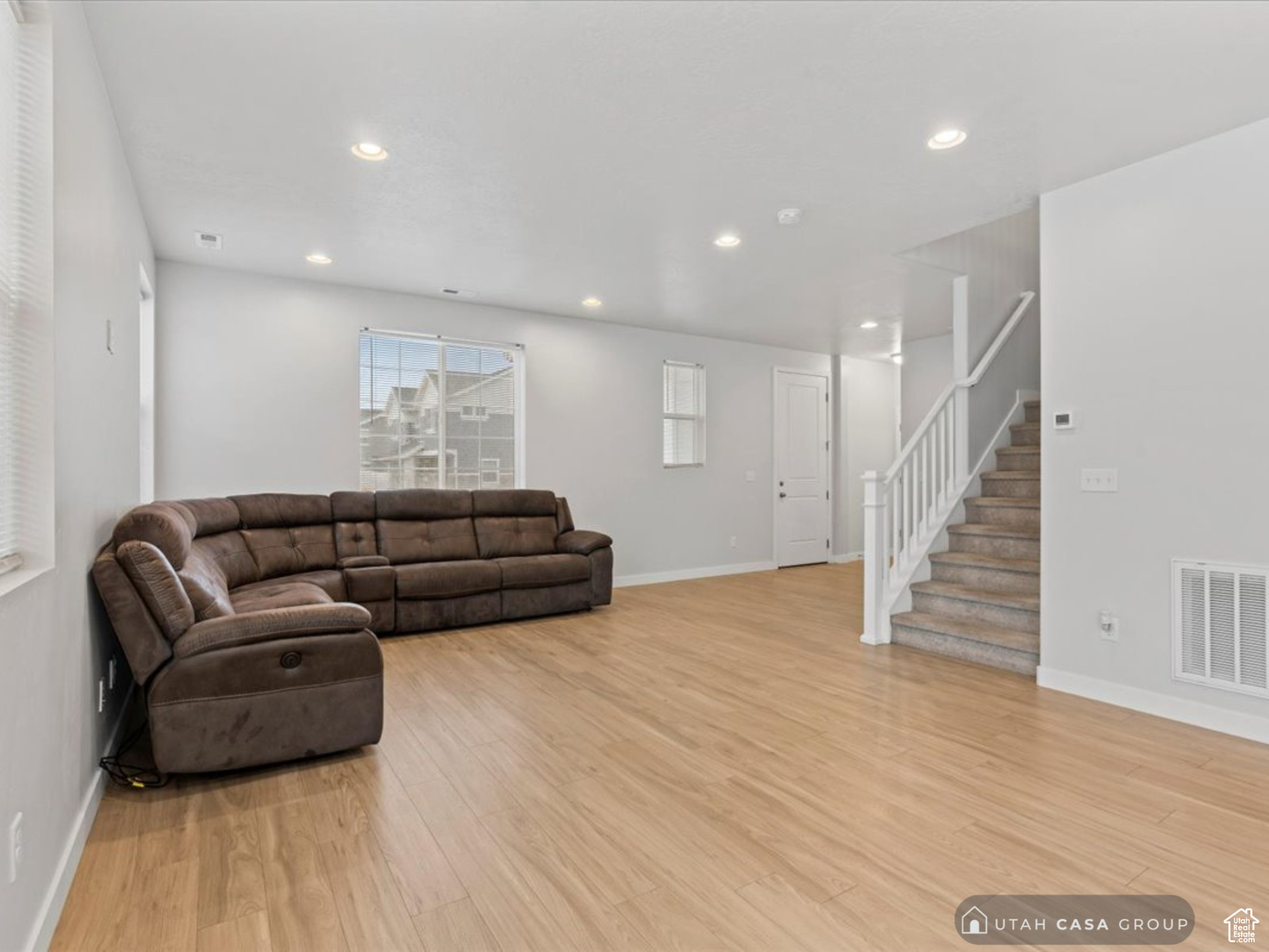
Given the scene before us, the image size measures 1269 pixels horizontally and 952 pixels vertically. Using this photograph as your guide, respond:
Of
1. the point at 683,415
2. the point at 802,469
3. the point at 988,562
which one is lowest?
the point at 988,562

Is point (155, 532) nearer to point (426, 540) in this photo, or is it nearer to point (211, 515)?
point (211, 515)

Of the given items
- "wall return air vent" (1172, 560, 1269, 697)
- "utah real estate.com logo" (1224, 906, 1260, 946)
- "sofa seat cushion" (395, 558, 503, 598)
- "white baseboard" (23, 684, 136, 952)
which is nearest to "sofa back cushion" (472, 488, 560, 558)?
"sofa seat cushion" (395, 558, 503, 598)

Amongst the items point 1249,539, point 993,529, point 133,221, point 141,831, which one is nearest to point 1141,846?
point 1249,539

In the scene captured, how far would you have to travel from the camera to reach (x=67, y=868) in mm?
1778

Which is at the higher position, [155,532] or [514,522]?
[155,532]

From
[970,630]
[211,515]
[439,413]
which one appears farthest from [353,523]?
[970,630]

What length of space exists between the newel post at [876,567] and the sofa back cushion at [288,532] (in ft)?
12.6

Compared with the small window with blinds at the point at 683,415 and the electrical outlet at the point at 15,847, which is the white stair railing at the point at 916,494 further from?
the electrical outlet at the point at 15,847

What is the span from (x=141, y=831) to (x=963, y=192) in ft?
14.7

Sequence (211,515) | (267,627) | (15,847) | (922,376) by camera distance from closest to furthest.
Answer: (15,847), (267,627), (211,515), (922,376)

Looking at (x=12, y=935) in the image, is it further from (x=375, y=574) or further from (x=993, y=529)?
(x=993, y=529)

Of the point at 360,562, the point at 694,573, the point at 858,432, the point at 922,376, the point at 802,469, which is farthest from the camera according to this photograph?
the point at 858,432

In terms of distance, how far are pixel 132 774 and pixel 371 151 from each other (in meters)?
2.77

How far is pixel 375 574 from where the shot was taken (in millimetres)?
4531
